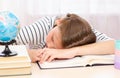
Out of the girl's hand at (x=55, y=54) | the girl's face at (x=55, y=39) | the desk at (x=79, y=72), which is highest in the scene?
the girl's face at (x=55, y=39)

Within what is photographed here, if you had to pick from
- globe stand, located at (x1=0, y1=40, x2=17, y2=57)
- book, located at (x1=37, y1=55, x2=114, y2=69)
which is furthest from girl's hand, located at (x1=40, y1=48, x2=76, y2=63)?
globe stand, located at (x1=0, y1=40, x2=17, y2=57)

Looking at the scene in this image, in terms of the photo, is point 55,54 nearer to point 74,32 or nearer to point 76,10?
point 74,32

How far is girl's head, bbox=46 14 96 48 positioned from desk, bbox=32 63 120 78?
17 cm

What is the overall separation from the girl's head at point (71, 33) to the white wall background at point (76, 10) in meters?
0.91

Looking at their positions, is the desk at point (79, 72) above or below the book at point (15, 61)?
below

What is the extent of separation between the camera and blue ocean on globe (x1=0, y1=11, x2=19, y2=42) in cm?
97

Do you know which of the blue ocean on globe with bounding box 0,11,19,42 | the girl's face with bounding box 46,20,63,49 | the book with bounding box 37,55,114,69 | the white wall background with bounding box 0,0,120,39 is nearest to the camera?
the blue ocean on globe with bounding box 0,11,19,42

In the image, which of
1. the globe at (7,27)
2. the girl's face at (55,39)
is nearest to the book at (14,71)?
the globe at (7,27)

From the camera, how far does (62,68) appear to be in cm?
116

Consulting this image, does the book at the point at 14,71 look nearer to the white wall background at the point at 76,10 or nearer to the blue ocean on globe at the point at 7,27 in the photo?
the blue ocean on globe at the point at 7,27

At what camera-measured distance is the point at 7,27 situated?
0.96 meters

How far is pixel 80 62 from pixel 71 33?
0.51 ft

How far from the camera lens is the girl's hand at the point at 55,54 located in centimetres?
122

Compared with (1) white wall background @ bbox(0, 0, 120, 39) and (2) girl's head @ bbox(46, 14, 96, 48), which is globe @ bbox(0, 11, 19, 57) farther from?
(1) white wall background @ bbox(0, 0, 120, 39)
